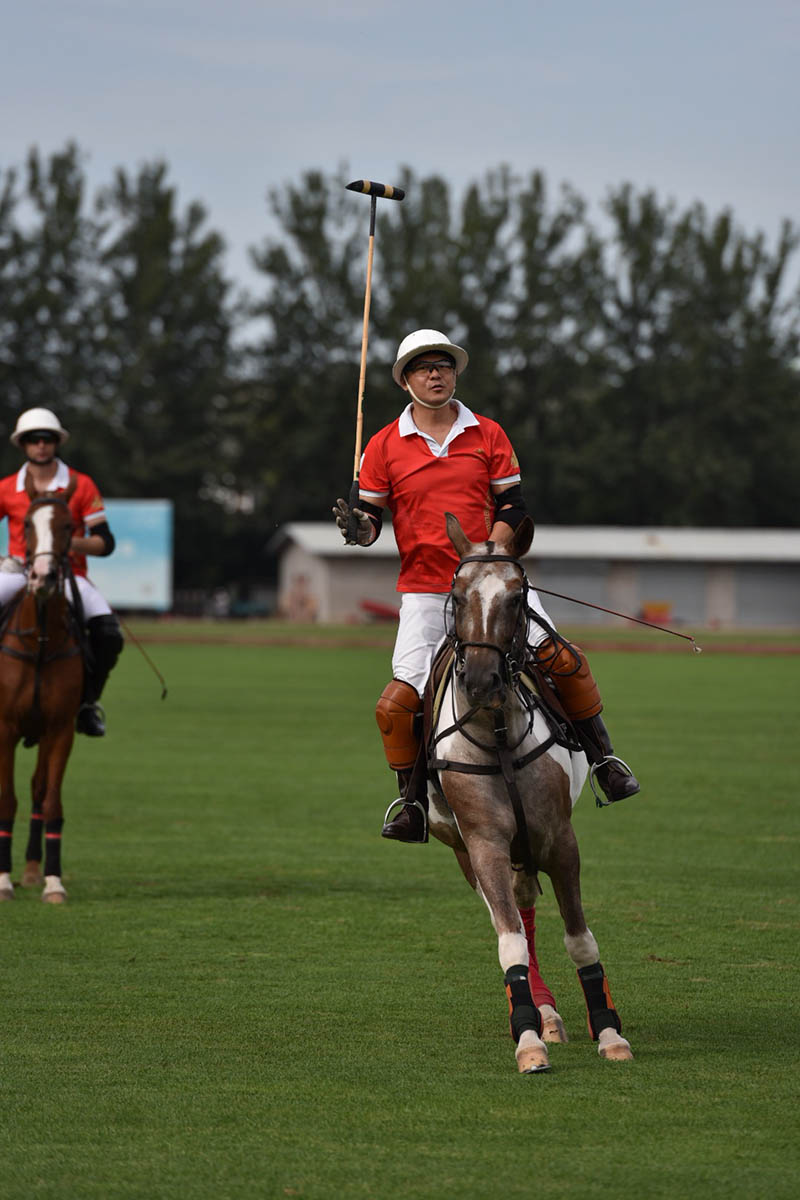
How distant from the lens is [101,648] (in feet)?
35.9

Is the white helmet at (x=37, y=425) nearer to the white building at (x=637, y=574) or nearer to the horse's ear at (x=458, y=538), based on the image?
the horse's ear at (x=458, y=538)

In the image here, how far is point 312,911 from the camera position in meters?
10.0

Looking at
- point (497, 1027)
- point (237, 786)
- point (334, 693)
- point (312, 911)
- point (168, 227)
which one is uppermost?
point (168, 227)

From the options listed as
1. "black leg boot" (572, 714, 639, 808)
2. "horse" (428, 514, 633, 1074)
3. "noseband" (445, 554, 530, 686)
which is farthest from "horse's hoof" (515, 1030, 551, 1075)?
"noseband" (445, 554, 530, 686)

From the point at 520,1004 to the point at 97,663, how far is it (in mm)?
5506

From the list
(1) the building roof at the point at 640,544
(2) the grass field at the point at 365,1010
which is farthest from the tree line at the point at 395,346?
(2) the grass field at the point at 365,1010

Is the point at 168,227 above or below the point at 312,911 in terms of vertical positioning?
above

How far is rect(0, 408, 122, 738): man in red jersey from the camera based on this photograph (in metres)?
10.6

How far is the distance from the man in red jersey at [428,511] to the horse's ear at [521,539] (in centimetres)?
42

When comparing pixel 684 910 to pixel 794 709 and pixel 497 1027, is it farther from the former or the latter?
pixel 794 709

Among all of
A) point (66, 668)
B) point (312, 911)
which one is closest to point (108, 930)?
point (312, 911)

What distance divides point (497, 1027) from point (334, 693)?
2357 centimetres

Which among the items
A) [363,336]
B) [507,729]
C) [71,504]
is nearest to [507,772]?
[507,729]

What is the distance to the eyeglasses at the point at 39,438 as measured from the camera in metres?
10.7
